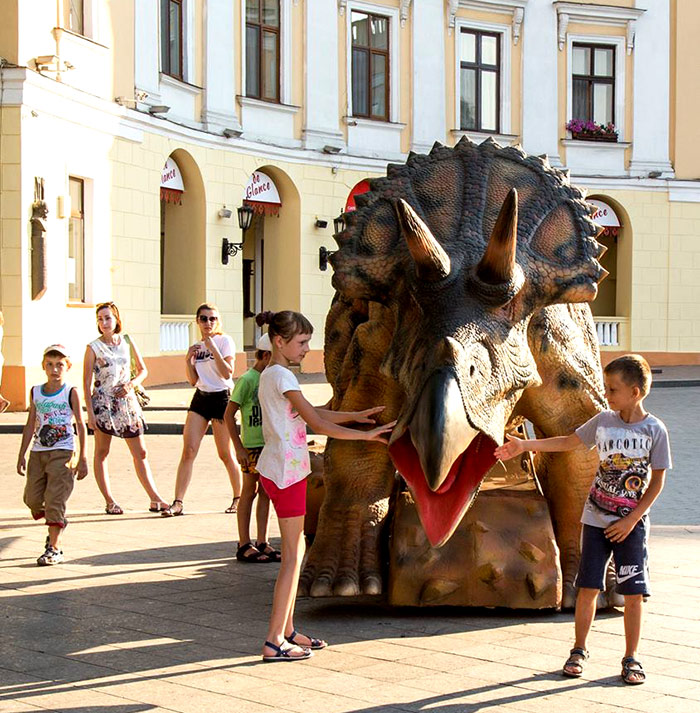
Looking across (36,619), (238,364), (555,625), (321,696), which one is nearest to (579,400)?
(555,625)

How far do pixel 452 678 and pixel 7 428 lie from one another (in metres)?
12.7

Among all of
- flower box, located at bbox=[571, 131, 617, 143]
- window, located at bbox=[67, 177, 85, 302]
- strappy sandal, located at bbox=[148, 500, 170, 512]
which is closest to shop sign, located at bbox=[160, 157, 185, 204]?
window, located at bbox=[67, 177, 85, 302]

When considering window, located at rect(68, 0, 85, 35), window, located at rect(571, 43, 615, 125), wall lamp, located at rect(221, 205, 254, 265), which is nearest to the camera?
window, located at rect(68, 0, 85, 35)

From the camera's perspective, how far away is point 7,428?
17203mm

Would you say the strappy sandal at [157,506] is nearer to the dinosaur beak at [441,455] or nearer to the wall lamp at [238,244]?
the dinosaur beak at [441,455]

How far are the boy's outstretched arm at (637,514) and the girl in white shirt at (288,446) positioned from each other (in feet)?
3.22

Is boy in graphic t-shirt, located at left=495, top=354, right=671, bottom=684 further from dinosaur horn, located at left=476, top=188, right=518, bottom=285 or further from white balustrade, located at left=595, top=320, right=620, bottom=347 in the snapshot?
white balustrade, located at left=595, top=320, right=620, bottom=347

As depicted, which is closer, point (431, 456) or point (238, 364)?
point (431, 456)

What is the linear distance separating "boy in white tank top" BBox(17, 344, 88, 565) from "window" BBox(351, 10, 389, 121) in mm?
21402

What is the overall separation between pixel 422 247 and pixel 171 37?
1990 centimetres

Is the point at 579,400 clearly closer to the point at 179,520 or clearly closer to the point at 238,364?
the point at 179,520

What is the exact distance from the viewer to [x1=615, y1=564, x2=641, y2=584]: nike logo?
18.0 feet

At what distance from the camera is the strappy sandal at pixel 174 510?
32.8ft

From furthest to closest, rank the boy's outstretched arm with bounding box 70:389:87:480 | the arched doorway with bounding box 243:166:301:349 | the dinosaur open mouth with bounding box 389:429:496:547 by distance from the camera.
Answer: the arched doorway with bounding box 243:166:301:349 → the boy's outstretched arm with bounding box 70:389:87:480 → the dinosaur open mouth with bounding box 389:429:496:547
